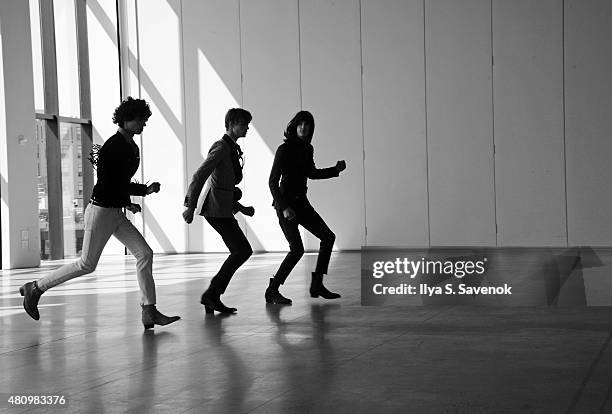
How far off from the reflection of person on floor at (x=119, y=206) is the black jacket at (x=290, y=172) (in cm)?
144

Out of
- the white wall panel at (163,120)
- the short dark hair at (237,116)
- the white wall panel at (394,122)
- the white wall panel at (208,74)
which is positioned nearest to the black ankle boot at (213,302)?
the short dark hair at (237,116)

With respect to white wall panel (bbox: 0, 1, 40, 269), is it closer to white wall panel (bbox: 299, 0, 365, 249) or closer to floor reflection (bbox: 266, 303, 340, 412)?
white wall panel (bbox: 299, 0, 365, 249)

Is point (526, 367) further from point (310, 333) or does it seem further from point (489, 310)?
point (489, 310)

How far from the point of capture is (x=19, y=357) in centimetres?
550

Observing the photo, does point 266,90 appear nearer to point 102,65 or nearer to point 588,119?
point 102,65

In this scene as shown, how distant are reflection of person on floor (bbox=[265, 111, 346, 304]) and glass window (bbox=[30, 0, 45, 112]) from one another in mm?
8155

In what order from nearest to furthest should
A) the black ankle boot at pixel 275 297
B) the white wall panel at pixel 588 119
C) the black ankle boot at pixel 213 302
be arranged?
the black ankle boot at pixel 213 302 → the black ankle boot at pixel 275 297 → the white wall panel at pixel 588 119

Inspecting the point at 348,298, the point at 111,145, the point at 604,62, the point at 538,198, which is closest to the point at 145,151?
the point at 538,198

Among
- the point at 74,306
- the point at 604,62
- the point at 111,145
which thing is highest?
the point at 604,62

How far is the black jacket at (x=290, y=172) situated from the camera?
25.0 ft

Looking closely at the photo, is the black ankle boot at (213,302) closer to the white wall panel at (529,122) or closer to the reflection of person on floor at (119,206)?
the reflection of person on floor at (119,206)

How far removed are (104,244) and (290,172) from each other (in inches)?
72.2

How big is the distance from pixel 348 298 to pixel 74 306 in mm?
2422

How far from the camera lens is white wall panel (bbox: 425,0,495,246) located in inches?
543
